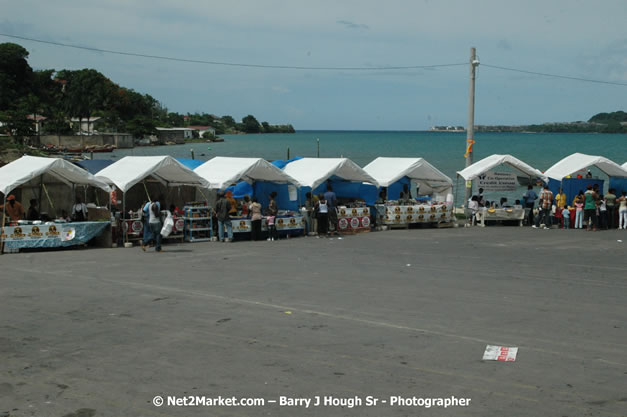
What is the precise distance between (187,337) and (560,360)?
15.9ft

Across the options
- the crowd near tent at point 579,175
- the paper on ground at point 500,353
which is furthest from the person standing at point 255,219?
the paper on ground at point 500,353

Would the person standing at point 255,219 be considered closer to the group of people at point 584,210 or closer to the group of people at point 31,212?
the group of people at point 31,212

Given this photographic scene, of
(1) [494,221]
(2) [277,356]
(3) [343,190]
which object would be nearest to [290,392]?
(2) [277,356]

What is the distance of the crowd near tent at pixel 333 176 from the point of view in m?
24.5

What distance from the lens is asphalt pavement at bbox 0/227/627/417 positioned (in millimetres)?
6566

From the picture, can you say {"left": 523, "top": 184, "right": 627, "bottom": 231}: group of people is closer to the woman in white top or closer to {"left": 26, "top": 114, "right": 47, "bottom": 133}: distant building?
the woman in white top

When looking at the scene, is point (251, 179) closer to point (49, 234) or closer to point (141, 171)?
point (141, 171)

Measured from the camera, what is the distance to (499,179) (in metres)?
27.9

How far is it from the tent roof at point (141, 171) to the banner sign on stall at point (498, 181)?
12.3 m

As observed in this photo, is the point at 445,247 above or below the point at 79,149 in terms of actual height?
below

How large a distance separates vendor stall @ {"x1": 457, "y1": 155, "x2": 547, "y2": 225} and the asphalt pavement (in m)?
10.1

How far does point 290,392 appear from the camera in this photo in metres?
6.77

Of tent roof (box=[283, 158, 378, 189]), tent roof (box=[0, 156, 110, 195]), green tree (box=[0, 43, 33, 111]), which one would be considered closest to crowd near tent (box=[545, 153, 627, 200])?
tent roof (box=[283, 158, 378, 189])

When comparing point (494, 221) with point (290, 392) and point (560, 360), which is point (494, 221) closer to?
point (560, 360)
